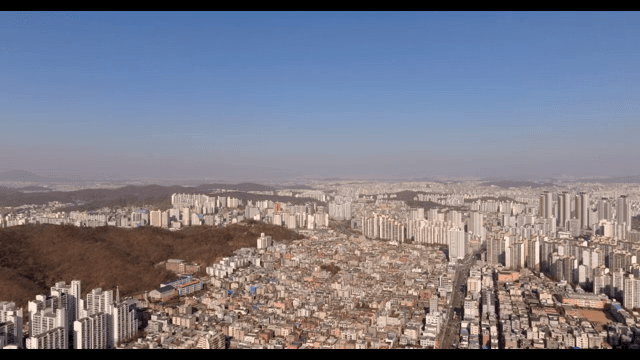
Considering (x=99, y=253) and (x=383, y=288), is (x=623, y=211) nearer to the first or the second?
(x=383, y=288)

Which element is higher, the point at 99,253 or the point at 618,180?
Answer: the point at 618,180

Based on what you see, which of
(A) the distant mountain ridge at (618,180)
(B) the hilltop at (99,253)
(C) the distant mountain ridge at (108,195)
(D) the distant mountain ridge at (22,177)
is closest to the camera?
(B) the hilltop at (99,253)

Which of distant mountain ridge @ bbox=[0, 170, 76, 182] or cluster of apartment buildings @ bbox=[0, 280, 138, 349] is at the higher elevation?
distant mountain ridge @ bbox=[0, 170, 76, 182]

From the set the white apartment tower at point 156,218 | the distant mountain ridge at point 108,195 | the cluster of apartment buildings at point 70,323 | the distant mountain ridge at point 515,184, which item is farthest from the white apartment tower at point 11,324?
the distant mountain ridge at point 515,184

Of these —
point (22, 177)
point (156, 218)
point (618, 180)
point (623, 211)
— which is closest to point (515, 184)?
point (618, 180)

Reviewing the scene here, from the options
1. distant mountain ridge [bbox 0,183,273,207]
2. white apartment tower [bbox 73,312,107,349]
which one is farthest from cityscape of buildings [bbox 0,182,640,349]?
distant mountain ridge [bbox 0,183,273,207]

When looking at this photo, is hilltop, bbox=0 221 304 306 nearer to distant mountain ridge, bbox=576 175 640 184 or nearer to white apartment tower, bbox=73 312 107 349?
white apartment tower, bbox=73 312 107 349

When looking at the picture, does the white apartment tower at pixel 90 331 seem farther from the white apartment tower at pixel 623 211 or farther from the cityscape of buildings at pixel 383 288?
the white apartment tower at pixel 623 211
